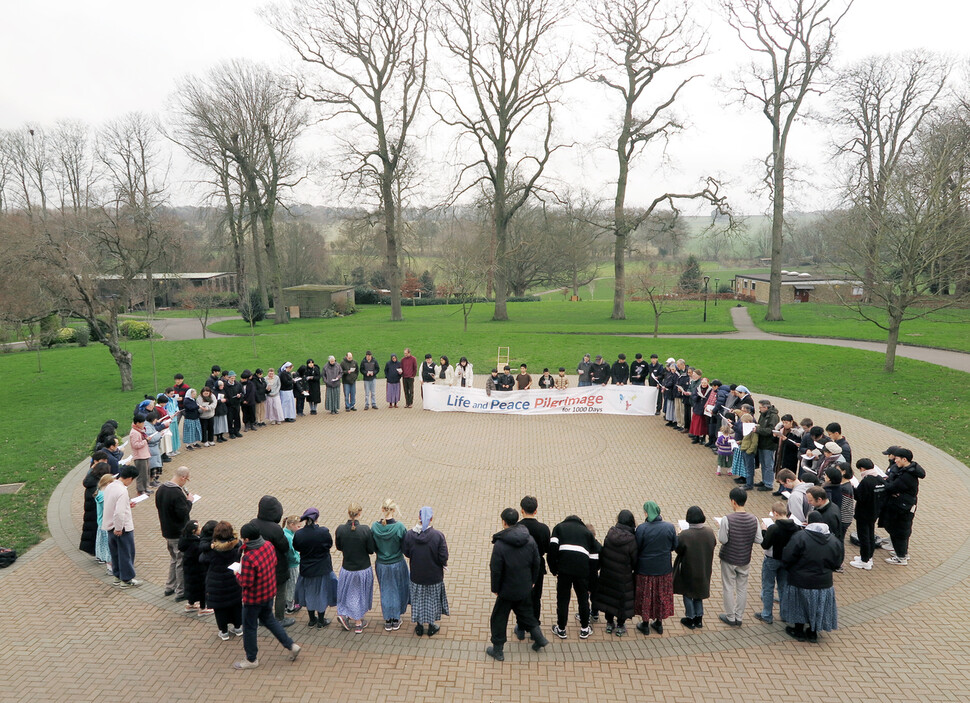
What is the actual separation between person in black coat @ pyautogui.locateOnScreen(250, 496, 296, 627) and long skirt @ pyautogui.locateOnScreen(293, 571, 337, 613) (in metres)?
0.21

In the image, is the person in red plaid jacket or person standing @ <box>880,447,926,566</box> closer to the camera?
the person in red plaid jacket

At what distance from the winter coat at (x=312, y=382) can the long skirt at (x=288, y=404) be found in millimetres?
801

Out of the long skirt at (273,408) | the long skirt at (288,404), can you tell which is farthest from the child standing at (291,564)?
the long skirt at (288,404)

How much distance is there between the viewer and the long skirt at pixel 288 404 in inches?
729

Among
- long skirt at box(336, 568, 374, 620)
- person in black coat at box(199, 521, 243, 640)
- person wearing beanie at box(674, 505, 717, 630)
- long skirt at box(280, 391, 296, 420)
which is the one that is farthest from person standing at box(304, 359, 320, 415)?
person wearing beanie at box(674, 505, 717, 630)

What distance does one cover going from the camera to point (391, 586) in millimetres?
7539

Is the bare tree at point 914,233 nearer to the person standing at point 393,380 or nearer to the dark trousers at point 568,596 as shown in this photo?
the person standing at point 393,380

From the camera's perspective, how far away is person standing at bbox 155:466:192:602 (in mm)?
8438

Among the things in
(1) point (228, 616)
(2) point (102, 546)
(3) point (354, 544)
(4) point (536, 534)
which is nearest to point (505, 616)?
(4) point (536, 534)

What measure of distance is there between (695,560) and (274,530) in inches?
204

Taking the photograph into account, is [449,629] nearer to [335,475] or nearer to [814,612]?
[814,612]

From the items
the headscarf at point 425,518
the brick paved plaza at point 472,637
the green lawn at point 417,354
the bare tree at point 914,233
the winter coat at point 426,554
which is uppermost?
the bare tree at point 914,233

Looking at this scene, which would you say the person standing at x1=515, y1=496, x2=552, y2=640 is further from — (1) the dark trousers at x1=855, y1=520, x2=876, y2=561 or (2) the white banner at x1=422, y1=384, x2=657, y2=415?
(2) the white banner at x1=422, y1=384, x2=657, y2=415

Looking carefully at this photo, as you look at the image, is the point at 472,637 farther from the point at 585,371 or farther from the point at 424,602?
the point at 585,371
